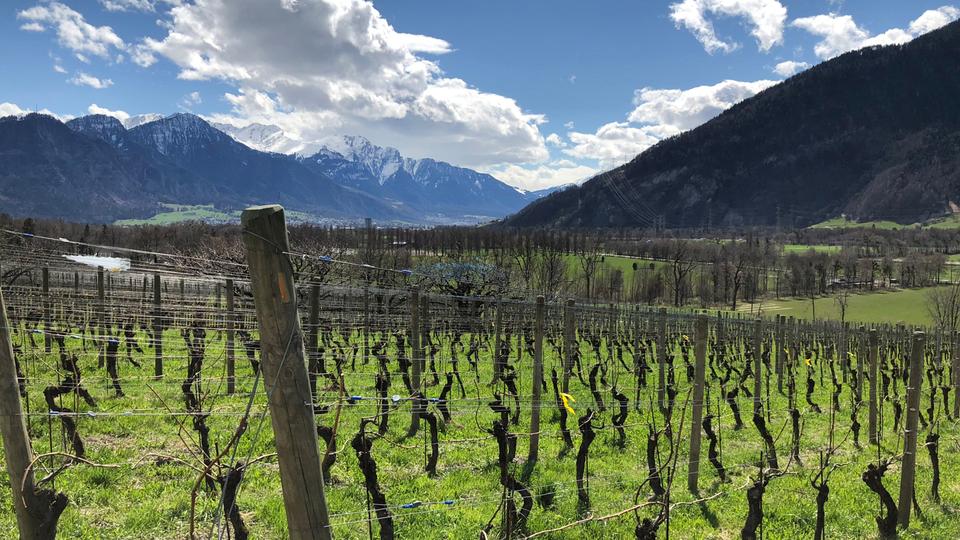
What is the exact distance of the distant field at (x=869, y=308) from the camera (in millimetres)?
59344

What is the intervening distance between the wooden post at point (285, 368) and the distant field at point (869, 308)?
205ft

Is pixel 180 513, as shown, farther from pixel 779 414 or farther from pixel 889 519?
pixel 779 414

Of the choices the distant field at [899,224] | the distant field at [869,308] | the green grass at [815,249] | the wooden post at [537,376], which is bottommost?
the distant field at [869,308]

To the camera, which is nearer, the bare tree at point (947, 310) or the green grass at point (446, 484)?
→ the green grass at point (446, 484)

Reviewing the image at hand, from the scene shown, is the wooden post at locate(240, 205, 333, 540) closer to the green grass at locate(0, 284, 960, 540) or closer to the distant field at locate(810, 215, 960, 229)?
the green grass at locate(0, 284, 960, 540)

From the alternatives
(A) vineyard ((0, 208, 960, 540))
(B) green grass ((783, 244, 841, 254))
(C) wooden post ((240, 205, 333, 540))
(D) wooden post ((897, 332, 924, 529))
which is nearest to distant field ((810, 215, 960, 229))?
(B) green grass ((783, 244, 841, 254))

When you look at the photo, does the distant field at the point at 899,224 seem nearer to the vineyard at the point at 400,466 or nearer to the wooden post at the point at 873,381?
the wooden post at the point at 873,381

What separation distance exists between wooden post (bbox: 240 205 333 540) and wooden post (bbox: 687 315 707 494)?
5.69 metres

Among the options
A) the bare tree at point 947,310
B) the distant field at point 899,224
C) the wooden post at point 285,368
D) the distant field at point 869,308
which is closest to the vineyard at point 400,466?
the wooden post at point 285,368

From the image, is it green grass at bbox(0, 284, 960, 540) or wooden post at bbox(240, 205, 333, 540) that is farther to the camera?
green grass at bbox(0, 284, 960, 540)

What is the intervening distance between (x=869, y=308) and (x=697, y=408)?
242 ft

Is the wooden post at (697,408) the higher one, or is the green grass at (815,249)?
the green grass at (815,249)

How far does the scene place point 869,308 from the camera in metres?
65.4

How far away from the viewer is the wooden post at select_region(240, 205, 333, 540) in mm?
2359
